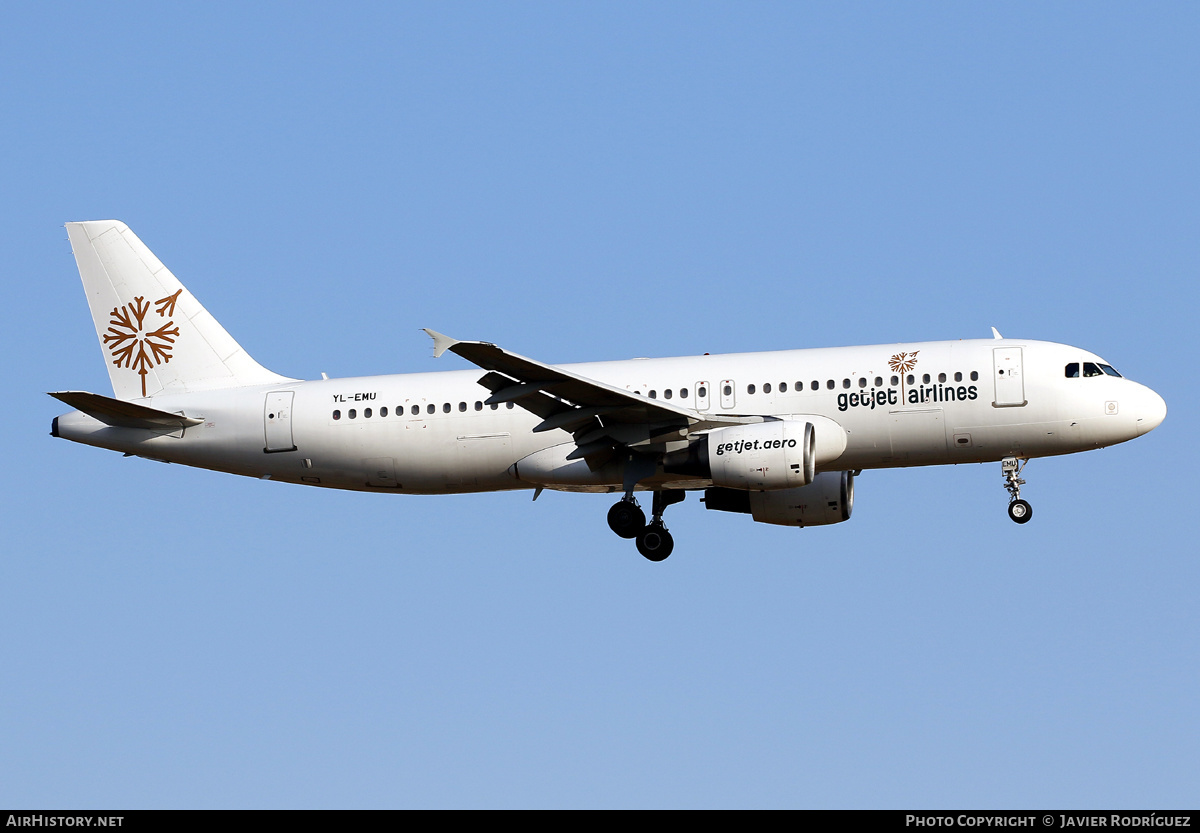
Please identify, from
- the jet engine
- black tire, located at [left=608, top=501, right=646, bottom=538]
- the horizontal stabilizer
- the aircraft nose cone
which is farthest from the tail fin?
the aircraft nose cone

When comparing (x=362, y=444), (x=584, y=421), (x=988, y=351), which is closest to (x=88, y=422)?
(x=362, y=444)

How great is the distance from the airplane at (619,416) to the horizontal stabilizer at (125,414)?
0.17ft

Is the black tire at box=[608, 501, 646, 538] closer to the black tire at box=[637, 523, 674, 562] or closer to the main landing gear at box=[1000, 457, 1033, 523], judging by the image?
Result: the black tire at box=[637, 523, 674, 562]

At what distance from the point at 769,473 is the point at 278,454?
12.2 m

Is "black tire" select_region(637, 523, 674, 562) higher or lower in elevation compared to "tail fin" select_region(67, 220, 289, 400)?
lower

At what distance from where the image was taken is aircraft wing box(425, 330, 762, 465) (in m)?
32.8

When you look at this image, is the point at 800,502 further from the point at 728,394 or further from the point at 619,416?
the point at 619,416

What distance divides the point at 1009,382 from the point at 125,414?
20680 mm

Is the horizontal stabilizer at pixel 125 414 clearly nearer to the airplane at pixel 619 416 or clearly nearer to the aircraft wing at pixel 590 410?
the airplane at pixel 619 416

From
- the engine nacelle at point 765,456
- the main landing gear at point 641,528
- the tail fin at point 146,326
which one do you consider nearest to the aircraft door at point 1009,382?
the engine nacelle at point 765,456

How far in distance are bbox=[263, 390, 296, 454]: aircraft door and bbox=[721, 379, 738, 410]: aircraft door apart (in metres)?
10.5

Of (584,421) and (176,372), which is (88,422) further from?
(584,421)
